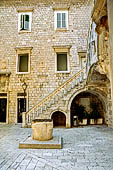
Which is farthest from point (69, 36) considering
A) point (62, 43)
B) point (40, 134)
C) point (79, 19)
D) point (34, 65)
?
point (40, 134)

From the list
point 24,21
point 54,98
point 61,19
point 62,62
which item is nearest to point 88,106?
point 54,98

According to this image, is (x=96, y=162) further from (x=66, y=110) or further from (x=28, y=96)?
(x=28, y=96)

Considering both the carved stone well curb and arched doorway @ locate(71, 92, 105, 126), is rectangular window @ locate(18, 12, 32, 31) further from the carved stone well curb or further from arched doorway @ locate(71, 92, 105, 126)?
the carved stone well curb

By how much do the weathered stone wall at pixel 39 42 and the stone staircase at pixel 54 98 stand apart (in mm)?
1345

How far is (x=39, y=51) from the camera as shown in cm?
1142

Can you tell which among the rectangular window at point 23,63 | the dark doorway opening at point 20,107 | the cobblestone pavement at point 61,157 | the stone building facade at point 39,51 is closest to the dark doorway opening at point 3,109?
the stone building facade at point 39,51

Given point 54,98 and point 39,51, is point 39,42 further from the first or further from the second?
point 54,98

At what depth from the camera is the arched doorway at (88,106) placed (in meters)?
10.5

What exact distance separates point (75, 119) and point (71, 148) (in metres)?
5.06

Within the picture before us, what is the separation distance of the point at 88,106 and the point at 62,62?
14.0ft

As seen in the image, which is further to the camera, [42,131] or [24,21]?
[24,21]

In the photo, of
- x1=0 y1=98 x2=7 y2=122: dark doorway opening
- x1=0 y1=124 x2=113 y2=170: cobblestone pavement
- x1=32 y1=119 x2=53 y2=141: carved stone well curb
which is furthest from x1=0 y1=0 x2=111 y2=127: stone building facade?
x1=0 y1=124 x2=113 y2=170: cobblestone pavement

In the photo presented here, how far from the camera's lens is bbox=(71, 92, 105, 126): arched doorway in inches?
415

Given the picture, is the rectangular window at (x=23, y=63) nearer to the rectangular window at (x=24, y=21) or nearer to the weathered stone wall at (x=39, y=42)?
the weathered stone wall at (x=39, y=42)
